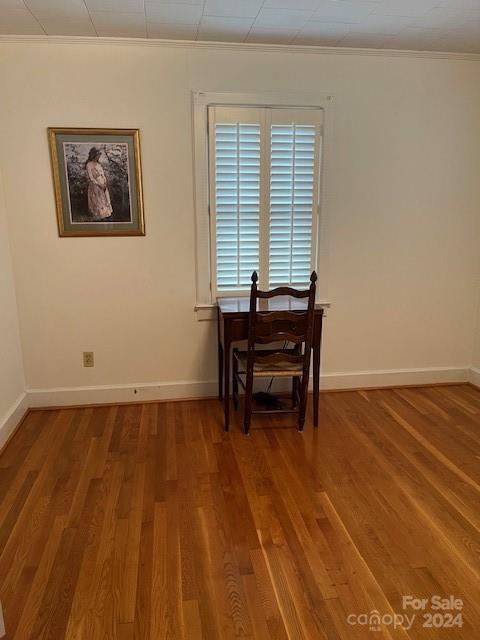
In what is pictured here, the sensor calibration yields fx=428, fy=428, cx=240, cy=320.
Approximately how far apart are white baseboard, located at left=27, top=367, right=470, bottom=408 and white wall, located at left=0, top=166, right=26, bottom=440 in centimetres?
22

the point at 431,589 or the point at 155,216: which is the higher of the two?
the point at 155,216

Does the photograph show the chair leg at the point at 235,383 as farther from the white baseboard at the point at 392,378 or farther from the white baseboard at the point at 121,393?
the white baseboard at the point at 392,378

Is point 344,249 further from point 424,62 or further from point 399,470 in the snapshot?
point 399,470

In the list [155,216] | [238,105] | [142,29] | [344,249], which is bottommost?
[344,249]

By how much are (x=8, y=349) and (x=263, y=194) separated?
2.03 m

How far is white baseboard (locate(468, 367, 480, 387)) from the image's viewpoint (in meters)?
3.52

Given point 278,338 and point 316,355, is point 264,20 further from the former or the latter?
point 316,355

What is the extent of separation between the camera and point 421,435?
110 inches

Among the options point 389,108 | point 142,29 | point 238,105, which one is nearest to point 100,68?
point 142,29

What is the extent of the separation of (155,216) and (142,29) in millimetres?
1106

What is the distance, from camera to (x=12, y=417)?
2.84m

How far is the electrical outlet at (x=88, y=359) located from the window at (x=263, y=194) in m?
1.02

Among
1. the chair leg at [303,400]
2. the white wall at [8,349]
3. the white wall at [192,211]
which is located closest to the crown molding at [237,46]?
the white wall at [192,211]

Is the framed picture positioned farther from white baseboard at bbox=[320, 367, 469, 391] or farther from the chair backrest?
white baseboard at bbox=[320, 367, 469, 391]
